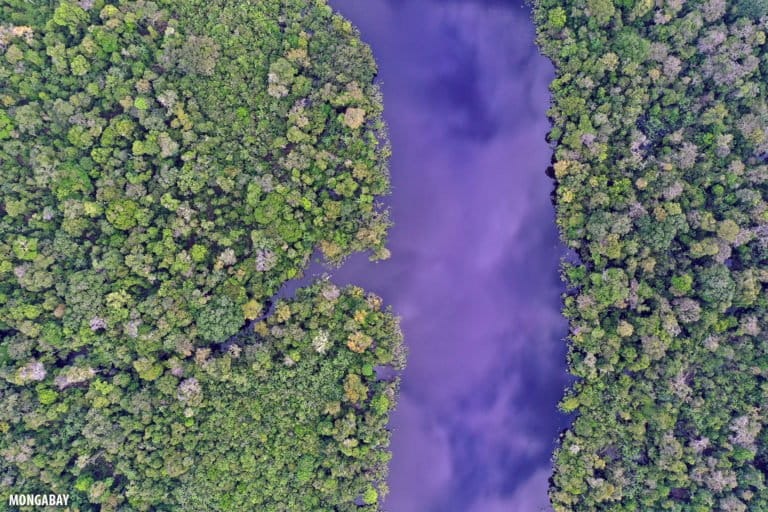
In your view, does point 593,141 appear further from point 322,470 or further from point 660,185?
point 322,470

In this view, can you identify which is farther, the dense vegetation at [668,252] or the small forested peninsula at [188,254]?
the dense vegetation at [668,252]

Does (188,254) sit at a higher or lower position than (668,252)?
higher

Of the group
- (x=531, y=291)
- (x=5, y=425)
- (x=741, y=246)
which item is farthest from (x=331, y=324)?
(x=741, y=246)

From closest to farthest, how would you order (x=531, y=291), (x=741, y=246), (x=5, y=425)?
(x=5, y=425), (x=741, y=246), (x=531, y=291)

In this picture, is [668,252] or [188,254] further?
[668,252]
